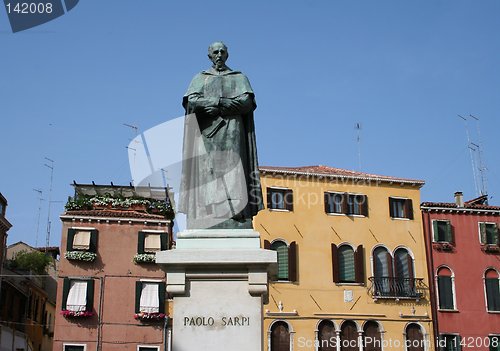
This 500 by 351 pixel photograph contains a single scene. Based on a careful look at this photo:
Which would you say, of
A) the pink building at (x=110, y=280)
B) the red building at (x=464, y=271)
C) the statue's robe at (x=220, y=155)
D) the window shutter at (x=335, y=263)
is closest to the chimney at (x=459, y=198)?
the red building at (x=464, y=271)

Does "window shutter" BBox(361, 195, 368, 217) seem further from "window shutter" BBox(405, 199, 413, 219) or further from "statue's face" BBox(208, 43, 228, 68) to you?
"statue's face" BBox(208, 43, 228, 68)

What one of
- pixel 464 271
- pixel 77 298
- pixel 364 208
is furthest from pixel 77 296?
pixel 464 271

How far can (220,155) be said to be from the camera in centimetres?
1046

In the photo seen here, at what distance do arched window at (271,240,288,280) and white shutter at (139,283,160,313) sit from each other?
22.1ft

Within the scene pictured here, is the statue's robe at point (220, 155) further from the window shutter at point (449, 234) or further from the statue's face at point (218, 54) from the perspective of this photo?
the window shutter at point (449, 234)

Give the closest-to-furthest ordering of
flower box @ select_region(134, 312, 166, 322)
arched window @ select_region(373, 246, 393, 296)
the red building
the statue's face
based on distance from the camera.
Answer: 1. the statue's face
2. flower box @ select_region(134, 312, 166, 322)
3. arched window @ select_region(373, 246, 393, 296)
4. the red building

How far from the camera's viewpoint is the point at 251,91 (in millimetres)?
10539

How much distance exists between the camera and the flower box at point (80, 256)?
118 ft

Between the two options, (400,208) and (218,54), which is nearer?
(218,54)

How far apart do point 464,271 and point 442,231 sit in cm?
256

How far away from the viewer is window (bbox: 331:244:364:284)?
36.2 m

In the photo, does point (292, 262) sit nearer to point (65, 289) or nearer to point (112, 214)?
point (112, 214)

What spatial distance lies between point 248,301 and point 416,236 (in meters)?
30.5

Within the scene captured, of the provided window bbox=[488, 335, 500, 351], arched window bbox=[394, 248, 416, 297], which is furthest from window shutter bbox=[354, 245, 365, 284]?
window bbox=[488, 335, 500, 351]
